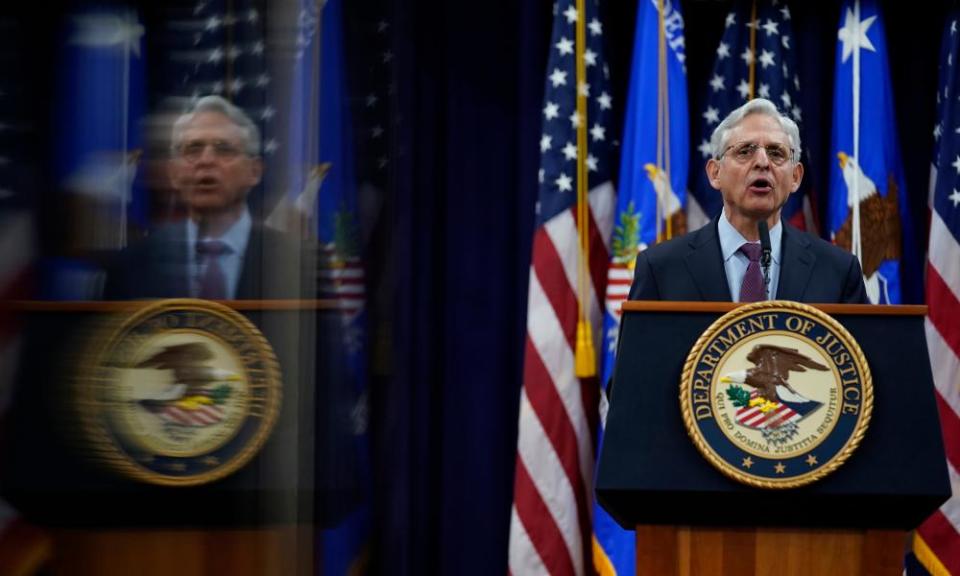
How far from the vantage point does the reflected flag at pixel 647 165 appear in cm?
422

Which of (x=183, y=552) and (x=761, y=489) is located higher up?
(x=183, y=552)

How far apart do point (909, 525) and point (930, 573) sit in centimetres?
215

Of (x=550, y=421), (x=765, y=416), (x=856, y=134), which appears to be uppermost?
(x=856, y=134)

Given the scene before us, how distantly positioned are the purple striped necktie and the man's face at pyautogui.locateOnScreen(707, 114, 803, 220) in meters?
0.19

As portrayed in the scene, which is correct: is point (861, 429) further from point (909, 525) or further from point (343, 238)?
point (343, 238)

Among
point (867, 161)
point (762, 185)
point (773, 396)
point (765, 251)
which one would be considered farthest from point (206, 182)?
point (867, 161)

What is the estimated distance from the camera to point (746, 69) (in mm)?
4375

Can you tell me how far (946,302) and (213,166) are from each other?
4102mm

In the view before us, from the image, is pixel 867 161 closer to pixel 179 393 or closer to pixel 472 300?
pixel 472 300

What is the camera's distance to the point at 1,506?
1.17 ft

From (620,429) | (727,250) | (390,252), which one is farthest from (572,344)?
(390,252)

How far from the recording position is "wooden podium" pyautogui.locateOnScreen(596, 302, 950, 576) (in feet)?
6.94

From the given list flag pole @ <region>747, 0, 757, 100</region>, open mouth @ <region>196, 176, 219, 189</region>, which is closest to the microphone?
flag pole @ <region>747, 0, 757, 100</region>

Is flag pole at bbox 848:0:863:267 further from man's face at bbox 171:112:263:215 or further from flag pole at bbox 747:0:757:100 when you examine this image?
man's face at bbox 171:112:263:215
